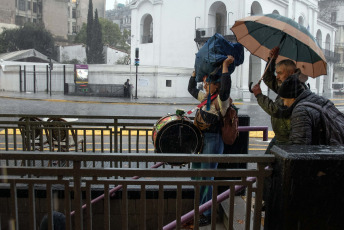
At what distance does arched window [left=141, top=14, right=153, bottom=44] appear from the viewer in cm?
4209

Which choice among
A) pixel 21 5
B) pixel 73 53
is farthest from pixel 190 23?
pixel 21 5

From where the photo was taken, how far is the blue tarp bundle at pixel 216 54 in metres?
3.63

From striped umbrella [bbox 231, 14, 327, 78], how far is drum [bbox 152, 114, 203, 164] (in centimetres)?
132

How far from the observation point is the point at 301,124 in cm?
262

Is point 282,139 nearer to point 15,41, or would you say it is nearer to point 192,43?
point 192,43

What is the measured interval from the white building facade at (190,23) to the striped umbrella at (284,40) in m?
29.1

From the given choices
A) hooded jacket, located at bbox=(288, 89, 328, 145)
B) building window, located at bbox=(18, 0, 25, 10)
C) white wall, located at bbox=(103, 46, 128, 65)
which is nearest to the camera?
hooded jacket, located at bbox=(288, 89, 328, 145)

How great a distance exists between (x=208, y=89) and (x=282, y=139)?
3.35ft

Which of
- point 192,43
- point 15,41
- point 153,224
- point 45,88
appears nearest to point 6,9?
point 15,41

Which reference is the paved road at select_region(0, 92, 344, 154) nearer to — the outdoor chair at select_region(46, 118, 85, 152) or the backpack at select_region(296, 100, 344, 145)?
the outdoor chair at select_region(46, 118, 85, 152)

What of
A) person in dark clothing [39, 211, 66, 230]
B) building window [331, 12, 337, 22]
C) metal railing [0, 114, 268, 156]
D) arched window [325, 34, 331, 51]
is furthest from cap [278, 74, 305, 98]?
building window [331, 12, 337, 22]

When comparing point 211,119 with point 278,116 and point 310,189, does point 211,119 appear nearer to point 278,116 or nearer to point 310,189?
point 278,116

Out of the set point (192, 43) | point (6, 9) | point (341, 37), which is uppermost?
point (6, 9)

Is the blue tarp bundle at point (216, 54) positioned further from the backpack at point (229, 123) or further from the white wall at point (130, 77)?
the white wall at point (130, 77)
